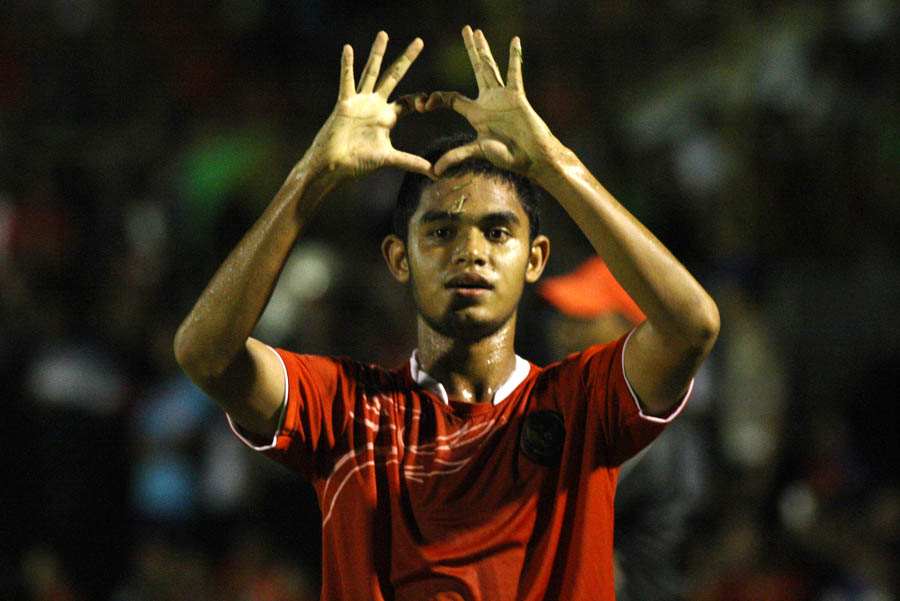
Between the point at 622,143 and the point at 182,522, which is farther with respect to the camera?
the point at 622,143

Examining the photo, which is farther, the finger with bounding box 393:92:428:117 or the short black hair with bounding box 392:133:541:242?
the short black hair with bounding box 392:133:541:242

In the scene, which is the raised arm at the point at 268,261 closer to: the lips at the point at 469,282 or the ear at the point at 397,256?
the lips at the point at 469,282

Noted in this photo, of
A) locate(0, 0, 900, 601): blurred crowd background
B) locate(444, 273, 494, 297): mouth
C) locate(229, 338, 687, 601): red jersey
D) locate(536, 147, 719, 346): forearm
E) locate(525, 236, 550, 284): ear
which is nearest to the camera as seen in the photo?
locate(536, 147, 719, 346): forearm

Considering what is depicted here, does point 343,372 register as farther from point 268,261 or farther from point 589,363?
point 589,363

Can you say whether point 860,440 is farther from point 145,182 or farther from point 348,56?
point 145,182

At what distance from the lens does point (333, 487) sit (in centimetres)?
252

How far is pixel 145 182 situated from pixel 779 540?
4.74m

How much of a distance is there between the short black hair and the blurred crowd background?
5.62 ft

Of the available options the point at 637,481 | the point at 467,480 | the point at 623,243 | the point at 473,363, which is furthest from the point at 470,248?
the point at 637,481

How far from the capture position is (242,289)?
2.32 m

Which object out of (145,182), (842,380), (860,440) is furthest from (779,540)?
(145,182)

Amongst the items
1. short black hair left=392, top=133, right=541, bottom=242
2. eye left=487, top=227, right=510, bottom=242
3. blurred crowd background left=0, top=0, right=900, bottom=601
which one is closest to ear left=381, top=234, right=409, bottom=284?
short black hair left=392, top=133, right=541, bottom=242

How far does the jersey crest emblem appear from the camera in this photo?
2492 millimetres

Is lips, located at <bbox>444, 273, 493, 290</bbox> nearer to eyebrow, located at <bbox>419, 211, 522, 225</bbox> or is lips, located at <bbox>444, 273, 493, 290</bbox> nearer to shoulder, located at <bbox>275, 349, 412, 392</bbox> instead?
eyebrow, located at <bbox>419, 211, 522, 225</bbox>
